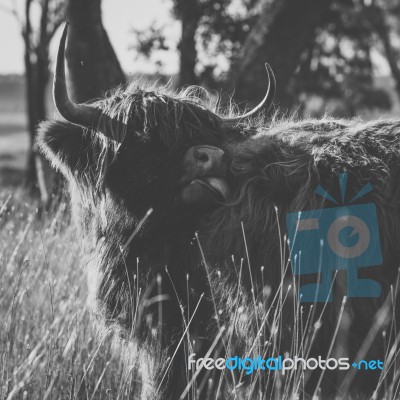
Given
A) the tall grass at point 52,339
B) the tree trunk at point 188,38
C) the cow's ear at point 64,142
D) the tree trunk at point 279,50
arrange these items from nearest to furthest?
1. the tall grass at point 52,339
2. the cow's ear at point 64,142
3. the tree trunk at point 279,50
4. the tree trunk at point 188,38

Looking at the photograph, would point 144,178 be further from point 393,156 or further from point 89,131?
point 393,156

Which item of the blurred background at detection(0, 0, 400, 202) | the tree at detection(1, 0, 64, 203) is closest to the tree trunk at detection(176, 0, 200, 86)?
the blurred background at detection(0, 0, 400, 202)

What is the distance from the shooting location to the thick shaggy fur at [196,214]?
2662mm

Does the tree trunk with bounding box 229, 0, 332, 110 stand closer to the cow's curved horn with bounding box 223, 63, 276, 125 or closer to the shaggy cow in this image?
the cow's curved horn with bounding box 223, 63, 276, 125

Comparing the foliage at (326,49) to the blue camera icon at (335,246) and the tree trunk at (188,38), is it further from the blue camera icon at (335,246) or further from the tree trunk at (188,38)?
the blue camera icon at (335,246)

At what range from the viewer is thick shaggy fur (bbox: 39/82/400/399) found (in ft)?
8.73

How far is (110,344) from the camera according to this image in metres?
3.49

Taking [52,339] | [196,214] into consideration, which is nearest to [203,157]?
[196,214]

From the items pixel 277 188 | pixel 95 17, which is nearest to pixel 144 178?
pixel 277 188

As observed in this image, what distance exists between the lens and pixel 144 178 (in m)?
2.86

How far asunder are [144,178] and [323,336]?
109 cm

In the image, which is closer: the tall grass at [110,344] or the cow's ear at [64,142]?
the tall grass at [110,344]

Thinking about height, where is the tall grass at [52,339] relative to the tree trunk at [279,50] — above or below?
below

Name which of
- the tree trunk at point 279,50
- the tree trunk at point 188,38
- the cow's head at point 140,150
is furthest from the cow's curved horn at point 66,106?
the tree trunk at point 188,38
